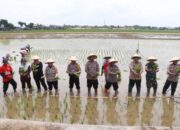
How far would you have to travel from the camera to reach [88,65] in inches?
348

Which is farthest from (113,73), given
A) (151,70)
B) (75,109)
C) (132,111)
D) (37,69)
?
(37,69)

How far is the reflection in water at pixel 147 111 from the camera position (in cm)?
682

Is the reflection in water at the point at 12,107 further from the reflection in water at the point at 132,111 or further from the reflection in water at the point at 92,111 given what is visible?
the reflection in water at the point at 132,111

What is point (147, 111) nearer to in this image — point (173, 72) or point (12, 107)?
point (173, 72)

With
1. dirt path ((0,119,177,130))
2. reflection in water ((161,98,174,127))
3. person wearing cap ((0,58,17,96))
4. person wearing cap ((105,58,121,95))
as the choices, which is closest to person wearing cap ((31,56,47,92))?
person wearing cap ((0,58,17,96))

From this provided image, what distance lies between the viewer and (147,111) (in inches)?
293

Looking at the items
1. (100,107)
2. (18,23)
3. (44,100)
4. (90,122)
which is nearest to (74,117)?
(90,122)

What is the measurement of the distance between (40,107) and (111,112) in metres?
1.75

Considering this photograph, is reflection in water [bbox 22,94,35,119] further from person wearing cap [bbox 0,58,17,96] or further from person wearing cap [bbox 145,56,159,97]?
person wearing cap [bbox 145,56,159,97]

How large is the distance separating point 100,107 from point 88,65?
5.04ft

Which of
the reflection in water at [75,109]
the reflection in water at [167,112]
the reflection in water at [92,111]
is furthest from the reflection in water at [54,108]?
the reflection in water at [167,112]

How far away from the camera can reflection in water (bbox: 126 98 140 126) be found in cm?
675

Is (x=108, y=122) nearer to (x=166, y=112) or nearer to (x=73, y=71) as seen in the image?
(x=166, y=112)

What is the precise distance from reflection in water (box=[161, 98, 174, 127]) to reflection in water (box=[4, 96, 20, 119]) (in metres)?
3.22
